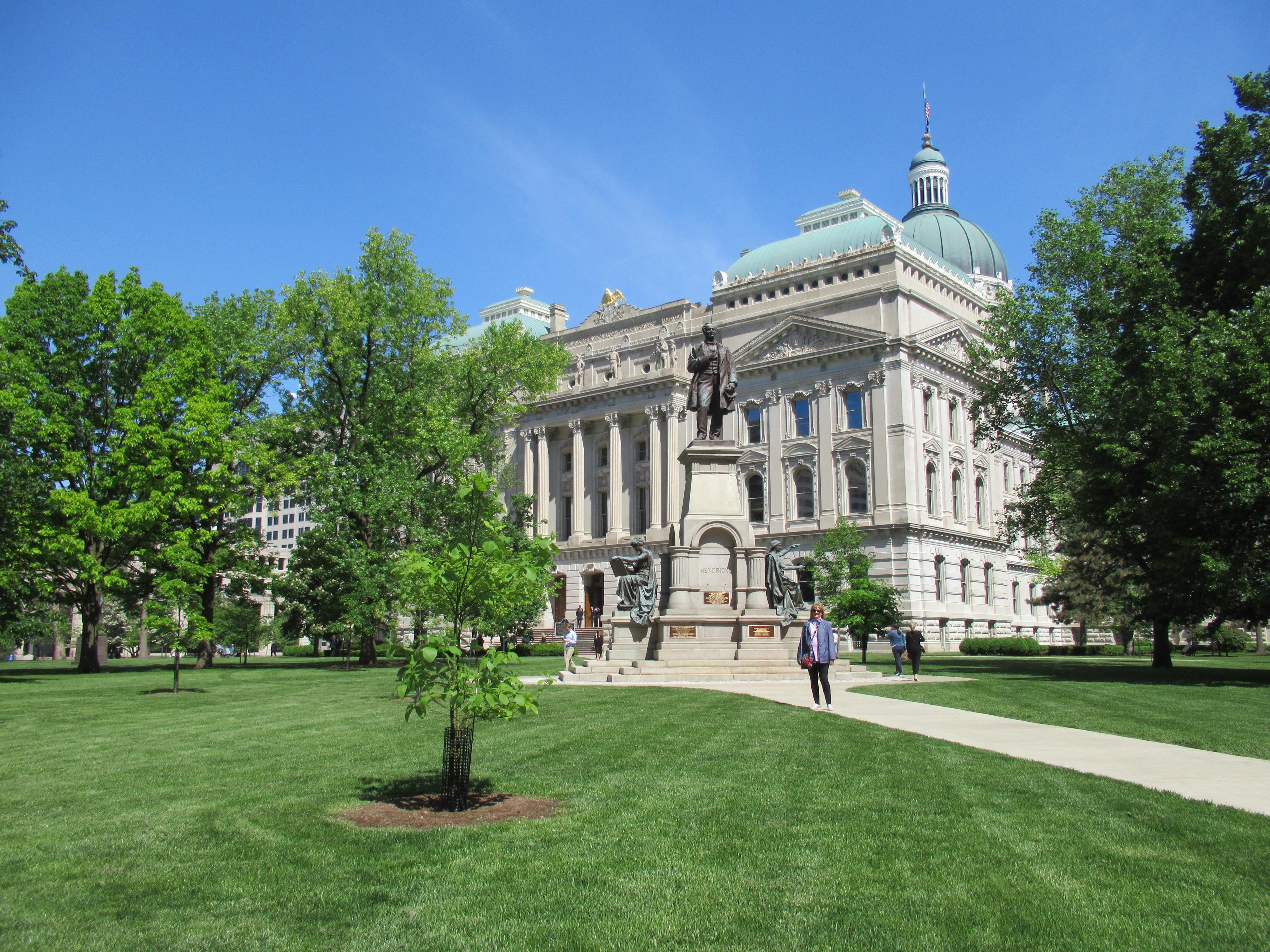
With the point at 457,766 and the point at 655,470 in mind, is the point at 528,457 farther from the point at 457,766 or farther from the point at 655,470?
the point at 457,766

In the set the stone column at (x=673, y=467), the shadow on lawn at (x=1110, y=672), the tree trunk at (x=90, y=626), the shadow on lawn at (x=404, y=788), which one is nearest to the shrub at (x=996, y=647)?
the shadow on lawn at (x=1110, y=672)

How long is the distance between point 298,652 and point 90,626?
4697 cm

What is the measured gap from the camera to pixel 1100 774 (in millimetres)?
9750

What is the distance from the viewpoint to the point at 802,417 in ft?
199

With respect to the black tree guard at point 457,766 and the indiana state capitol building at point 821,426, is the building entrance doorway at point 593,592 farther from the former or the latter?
the black tree guard at point 457,766

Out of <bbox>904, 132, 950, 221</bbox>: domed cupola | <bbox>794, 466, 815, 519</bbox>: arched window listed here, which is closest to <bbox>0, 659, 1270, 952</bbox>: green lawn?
<bbox>794, 466, 815, 519</bbox>: arched window

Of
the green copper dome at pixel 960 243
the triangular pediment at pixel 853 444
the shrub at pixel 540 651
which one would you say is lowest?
the shrub at pixel 540 651

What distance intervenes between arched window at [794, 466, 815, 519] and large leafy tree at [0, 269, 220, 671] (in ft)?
119

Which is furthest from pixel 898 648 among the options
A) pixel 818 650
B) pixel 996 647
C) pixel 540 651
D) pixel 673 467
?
pixel 673 467

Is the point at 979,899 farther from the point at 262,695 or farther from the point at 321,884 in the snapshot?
the point at 262,695

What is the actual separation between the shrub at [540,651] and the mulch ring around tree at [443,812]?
4184cm

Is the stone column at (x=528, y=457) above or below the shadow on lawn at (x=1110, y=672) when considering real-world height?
above

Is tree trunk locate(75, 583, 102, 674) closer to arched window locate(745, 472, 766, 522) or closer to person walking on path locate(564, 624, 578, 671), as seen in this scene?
person walking on path locate(564, 624, 578, 671)

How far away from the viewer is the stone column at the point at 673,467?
6594 cm
